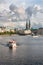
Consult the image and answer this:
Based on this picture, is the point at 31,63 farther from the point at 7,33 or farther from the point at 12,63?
the point at 7,33

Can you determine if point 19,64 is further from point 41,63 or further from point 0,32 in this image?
point 0,32

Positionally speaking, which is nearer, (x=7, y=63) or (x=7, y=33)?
(x=7, y=63)

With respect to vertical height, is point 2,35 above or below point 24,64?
below

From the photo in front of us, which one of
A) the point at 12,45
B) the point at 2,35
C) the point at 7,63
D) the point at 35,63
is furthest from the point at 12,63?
the point at 2,35

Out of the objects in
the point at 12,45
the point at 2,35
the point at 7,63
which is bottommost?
the point at 2,35

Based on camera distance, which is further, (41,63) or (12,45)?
(12,45)

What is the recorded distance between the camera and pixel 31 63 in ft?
130

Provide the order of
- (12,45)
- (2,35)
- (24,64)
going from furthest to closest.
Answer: (2,35) < (12,45) < (24,64)

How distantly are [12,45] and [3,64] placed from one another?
39384 mm

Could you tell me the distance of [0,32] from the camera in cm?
19812

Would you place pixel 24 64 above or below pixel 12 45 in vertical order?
above

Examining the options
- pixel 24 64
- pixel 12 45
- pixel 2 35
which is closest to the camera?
pixel 24 64

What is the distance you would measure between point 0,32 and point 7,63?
159m

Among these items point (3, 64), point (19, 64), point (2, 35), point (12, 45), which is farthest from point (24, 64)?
point (2, 35)
